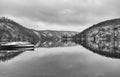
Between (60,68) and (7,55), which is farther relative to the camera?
(7,55)

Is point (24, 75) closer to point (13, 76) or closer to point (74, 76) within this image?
point (13, 76)

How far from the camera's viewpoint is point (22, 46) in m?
101

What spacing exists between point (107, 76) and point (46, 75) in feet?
29.3

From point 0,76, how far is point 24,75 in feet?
11.1

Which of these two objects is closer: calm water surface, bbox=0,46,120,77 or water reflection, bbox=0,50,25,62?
calm water surface, bbox=0,46,120,77

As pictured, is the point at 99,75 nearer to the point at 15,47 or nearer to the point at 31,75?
the point at 31,75

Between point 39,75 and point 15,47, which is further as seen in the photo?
point 15,47

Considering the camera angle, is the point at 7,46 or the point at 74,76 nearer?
the point at 74,76

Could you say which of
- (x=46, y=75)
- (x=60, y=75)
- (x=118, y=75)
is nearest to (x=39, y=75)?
(x=46, y=75)

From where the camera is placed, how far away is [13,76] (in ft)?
80.4

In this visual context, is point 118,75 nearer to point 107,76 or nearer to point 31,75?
point 107,76

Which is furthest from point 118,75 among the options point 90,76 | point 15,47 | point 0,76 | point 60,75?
point 15,47

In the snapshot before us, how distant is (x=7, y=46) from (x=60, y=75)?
77592 mm

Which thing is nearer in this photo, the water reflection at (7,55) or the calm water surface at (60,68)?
the calm water surface at (60,68)
